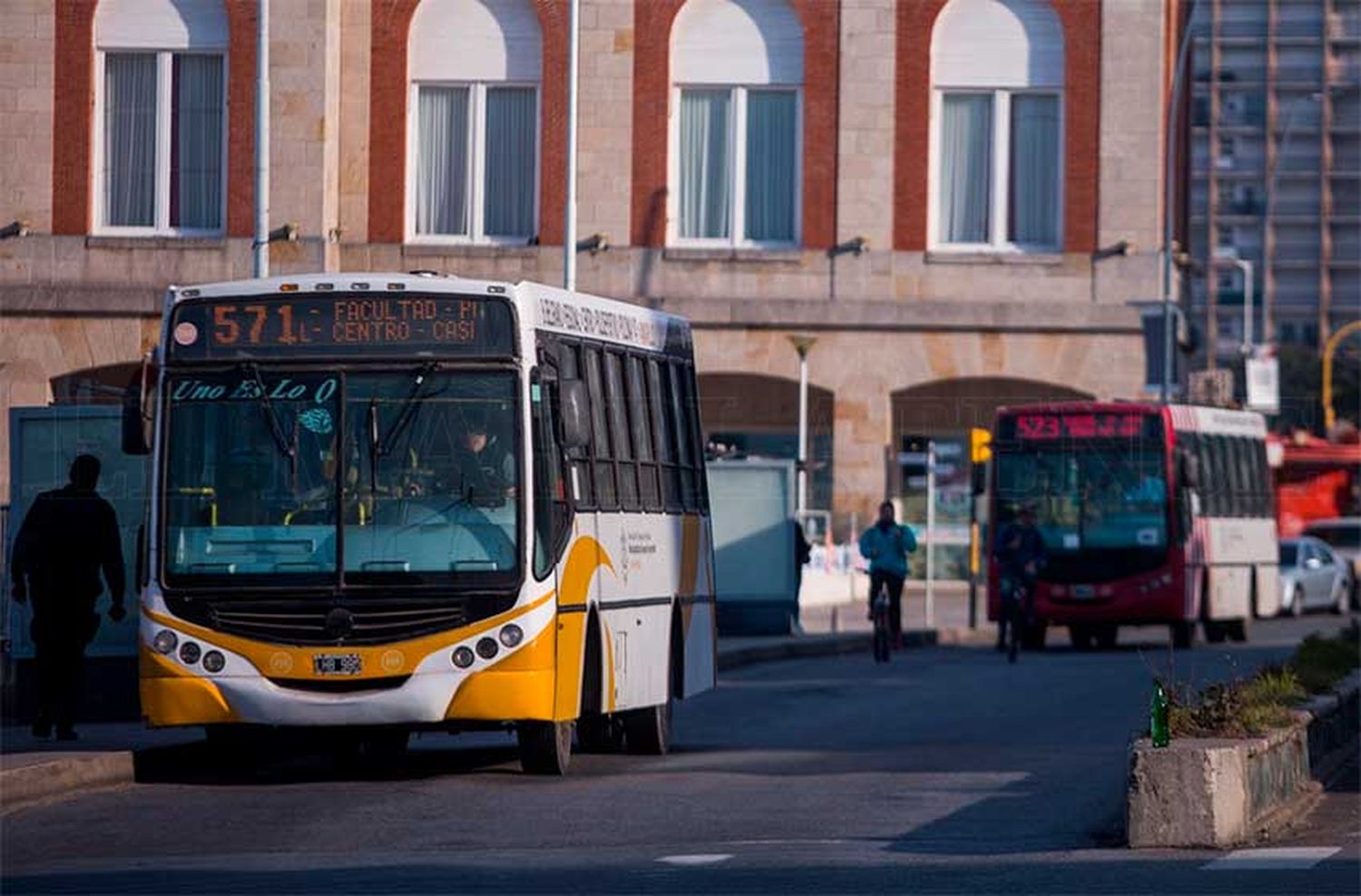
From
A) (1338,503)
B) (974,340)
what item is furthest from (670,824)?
(1338,503)

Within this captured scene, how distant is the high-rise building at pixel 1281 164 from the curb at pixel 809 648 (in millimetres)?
104982

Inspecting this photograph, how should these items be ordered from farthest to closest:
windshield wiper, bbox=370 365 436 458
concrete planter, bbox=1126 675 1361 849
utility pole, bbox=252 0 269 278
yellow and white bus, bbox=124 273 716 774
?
utility pole, bbox=252 0 269 278, windshield wiper, bbox=370 365 436 458, yellow and white bus, bbox=124 273 716 774, concrete planter, bbox=1126 675 1361 849

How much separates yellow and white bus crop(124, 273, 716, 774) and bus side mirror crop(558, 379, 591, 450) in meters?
0.02

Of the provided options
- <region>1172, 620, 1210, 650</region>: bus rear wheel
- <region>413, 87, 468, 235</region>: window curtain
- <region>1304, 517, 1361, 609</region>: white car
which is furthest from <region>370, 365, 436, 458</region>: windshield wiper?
<region>1304, 517, 1361, 609</region>: white car

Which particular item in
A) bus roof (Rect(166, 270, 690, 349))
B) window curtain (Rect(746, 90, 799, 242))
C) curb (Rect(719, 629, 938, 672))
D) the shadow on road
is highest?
window curtain (Rect(746, 90, 799, 242))

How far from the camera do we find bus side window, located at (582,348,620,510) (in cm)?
1797

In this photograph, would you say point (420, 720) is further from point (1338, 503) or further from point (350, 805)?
point (1338, 503)

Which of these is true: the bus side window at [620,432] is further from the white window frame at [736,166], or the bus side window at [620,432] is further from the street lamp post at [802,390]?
the street lamp post at [802,390]

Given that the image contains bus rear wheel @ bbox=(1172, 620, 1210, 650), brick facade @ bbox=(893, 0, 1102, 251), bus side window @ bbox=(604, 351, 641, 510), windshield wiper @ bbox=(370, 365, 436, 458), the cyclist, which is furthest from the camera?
bus rear wheel @ bbox=(1172, 620, 1210, 650)

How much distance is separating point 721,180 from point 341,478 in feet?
58.6

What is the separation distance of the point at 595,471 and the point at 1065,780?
11.2 feet

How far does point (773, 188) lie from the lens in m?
37.0

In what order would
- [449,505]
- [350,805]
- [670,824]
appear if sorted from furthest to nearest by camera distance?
[449,505] < [350,805] < [670,824]

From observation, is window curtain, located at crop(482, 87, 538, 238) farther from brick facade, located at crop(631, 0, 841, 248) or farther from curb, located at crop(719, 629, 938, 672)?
curb, located at crop(719, 629, 938, 672)
